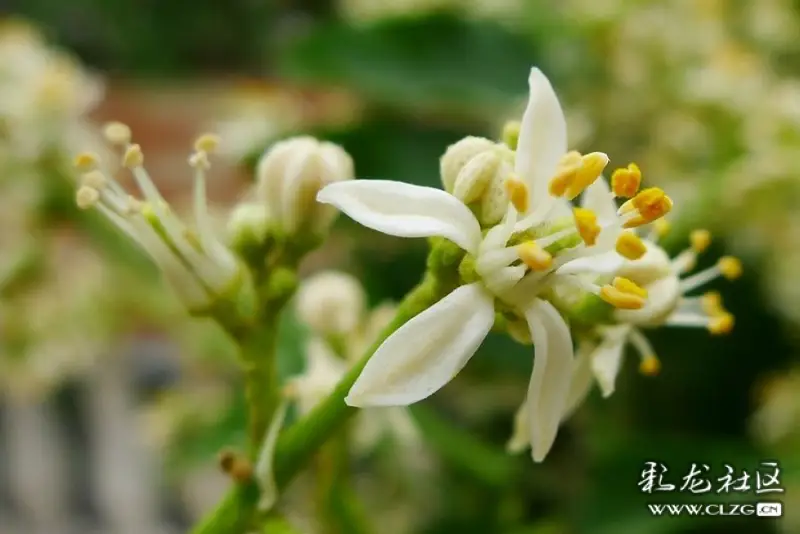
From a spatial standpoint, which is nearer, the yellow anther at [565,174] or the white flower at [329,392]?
the yellow anther at [565,174]

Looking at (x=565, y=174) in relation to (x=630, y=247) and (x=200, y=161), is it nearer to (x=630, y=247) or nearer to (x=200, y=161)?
(x=630, y=247)

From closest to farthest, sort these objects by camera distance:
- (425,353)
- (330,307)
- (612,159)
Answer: (425,353) < (330,307) < (612,159)

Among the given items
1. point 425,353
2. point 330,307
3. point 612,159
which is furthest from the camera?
point 612,159

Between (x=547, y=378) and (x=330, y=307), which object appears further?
(x=330, y=307)

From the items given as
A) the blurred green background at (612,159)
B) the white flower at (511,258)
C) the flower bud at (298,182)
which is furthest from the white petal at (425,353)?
the blurred green background at (612,159)

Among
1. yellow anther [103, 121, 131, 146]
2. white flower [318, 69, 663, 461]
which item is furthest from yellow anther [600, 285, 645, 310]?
yellow anther [103, 121, 131, 146]

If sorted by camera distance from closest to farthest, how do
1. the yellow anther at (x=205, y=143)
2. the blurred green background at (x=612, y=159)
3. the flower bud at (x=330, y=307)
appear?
the yellow anther at (x=205, y=143) → the flower bud at (x=330, y=307) → the blurred green background at (x=612, y=159)

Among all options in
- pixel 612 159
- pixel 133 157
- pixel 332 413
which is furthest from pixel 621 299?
pixel 612 159

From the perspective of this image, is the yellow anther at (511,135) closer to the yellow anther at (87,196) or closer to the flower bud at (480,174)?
the flower bud at (480,174)
